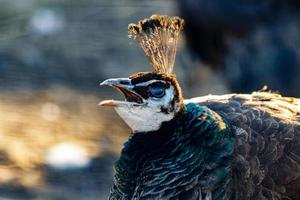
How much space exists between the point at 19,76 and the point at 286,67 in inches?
78.5

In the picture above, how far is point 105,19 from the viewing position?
766cm

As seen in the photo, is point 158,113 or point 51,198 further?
point 51,198

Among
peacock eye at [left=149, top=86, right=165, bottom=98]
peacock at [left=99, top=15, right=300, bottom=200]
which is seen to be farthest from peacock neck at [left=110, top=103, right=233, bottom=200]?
peacock eye at [left=149, top=86, right=165, bottom=98]

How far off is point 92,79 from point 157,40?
10.7 ft

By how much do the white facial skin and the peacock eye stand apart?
0.5 inches

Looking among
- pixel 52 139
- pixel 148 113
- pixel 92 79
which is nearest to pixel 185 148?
pixel 148 113

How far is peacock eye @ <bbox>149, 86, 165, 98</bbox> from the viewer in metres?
2.98

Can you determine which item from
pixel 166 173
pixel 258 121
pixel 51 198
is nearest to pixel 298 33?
pixel 51 198

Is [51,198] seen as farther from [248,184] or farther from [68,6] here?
[68,6]

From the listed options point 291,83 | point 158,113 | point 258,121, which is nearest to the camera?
point 158,113

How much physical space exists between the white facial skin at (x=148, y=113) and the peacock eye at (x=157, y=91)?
0.01 meters

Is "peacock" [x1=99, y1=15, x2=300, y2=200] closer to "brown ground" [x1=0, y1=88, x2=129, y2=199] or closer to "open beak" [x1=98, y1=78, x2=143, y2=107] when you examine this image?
"open beak" [x1=98, y1=78, x2=143, y2=107]

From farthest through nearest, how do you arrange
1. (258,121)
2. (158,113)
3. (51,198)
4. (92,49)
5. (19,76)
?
(92,49), (19,76), (51,198), (258,121), (158,113)

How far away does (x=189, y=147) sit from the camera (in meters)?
3.12
